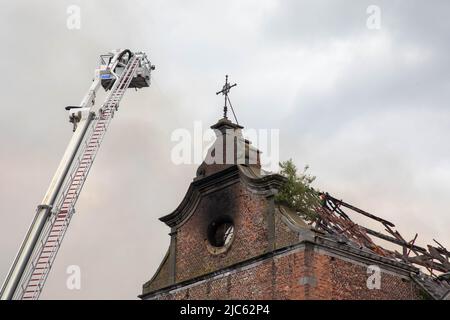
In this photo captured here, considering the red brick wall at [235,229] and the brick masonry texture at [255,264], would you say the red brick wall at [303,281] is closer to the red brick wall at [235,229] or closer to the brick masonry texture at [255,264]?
the brick masonry texture at [255,264]

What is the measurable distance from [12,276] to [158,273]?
6.64m

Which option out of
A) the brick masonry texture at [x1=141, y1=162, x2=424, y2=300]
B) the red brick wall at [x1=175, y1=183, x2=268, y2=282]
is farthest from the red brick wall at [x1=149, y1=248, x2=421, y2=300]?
the red brick wall at [x1=175, y1=183, x2=268, y2=282]

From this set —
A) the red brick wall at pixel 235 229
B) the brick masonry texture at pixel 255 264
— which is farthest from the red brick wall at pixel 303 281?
the red brick wall at pixel 235 229

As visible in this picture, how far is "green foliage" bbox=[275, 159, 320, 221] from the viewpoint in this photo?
27803 millimetres

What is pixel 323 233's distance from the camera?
26812 millimetres

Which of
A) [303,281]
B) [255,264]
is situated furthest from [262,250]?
[303,281]

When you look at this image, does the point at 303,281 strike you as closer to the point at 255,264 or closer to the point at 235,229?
the point at 255,264

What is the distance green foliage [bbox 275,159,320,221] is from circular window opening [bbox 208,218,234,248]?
2177mm

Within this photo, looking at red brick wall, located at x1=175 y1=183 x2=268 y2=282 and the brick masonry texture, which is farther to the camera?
red brick wall, located at x1=175 y1=183 x2=268 y2=282

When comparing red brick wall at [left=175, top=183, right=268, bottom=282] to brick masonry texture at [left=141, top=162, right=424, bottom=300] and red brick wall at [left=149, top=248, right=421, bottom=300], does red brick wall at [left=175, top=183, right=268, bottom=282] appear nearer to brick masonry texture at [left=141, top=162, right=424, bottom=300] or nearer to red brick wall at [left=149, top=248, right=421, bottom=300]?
brick masonry texture at [left=141, top=162, right=424, bottom=300]

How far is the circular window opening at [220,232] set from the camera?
29.0m

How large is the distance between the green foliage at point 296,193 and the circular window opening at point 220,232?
2.18 m

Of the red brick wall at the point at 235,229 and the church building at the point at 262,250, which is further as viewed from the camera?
the red brick wall at the point at 235,229
